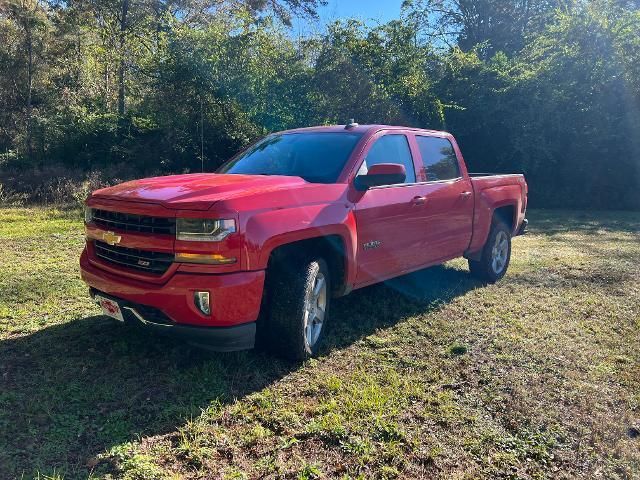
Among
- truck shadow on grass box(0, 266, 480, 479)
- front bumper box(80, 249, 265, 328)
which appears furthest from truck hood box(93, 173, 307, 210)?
truck shadow on grass box(0, 266, 480, 479)

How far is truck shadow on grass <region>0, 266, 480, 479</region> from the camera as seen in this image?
2719 millimetres

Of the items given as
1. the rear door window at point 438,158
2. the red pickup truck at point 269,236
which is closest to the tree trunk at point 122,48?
the rear door window at point 438,158

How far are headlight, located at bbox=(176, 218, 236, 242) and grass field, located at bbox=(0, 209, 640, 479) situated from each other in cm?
102

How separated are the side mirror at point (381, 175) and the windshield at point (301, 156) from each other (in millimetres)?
214

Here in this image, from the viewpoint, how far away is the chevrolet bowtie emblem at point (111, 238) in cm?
350

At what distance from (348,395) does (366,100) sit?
41.4 ft

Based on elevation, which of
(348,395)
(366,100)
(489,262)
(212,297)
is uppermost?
(366,100)

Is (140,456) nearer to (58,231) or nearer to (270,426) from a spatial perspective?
(270,426)

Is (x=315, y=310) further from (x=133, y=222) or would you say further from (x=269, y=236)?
(x=133, y=222)

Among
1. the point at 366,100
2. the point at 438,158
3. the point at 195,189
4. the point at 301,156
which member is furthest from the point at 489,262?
the point at 366,100

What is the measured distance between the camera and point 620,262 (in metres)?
7.54

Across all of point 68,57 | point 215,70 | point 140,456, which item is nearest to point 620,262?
point 140,456

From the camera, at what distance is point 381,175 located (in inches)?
160

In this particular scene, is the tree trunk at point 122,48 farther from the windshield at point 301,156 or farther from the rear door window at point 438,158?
the rear door window at point 438,158
